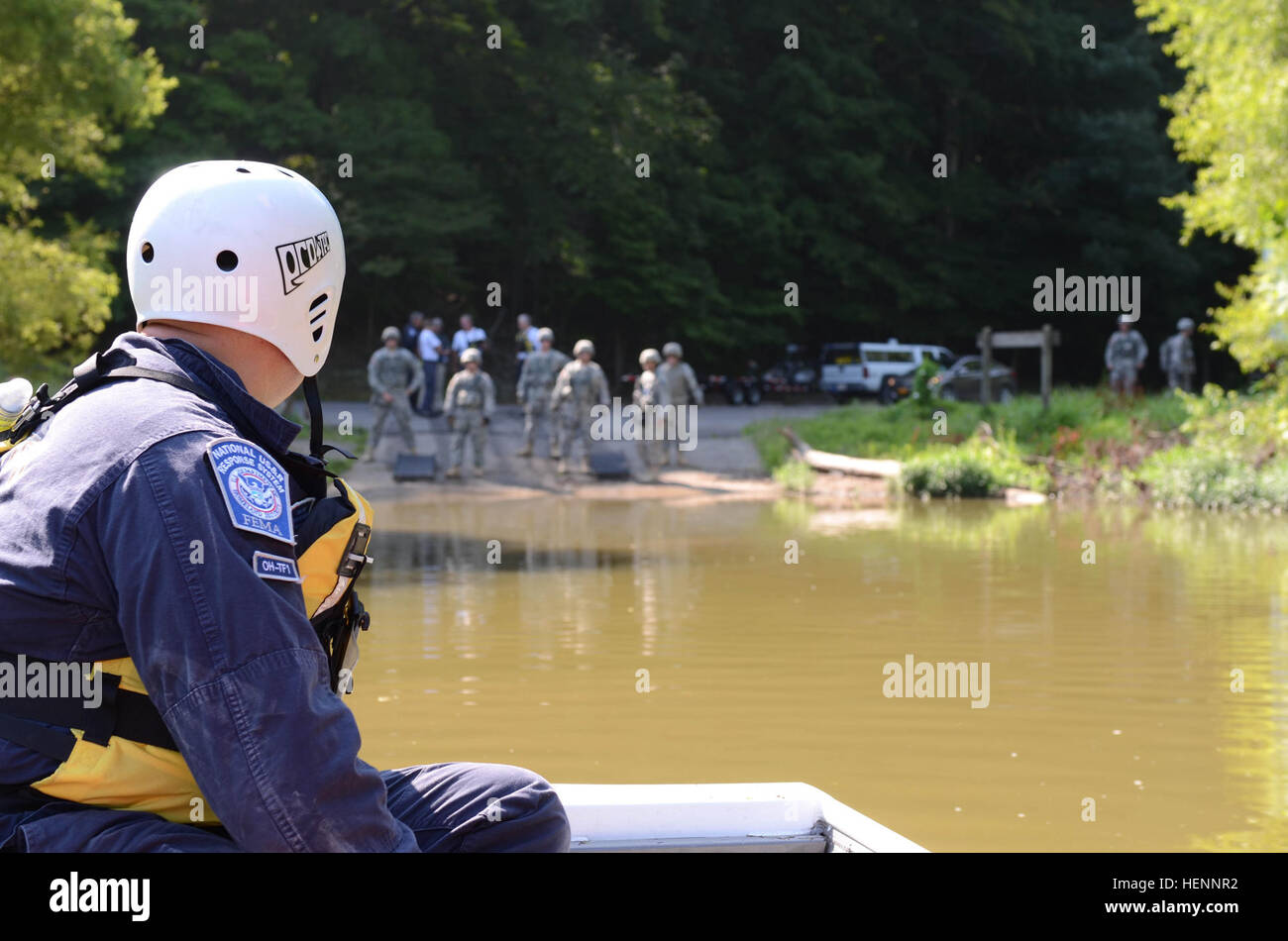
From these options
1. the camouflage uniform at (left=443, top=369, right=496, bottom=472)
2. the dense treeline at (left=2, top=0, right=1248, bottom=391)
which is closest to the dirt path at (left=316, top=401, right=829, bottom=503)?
the camouflage uniform at (left=443, top=369, right=496, bottom=472)

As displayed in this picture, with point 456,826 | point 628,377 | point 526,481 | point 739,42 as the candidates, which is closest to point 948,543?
point 526,481

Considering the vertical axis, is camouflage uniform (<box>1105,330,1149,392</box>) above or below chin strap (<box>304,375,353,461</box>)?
above

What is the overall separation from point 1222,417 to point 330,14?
2511 cm

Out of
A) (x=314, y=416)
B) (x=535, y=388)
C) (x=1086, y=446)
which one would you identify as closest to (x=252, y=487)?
(x=314, y=416)

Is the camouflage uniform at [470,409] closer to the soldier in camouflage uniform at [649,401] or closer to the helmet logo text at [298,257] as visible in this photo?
the soldier in camouflage uniform at [649,401]

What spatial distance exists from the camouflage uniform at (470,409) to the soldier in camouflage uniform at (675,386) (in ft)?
9.87

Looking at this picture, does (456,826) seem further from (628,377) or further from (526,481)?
(628,377)

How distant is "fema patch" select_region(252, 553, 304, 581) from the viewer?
2309 mm

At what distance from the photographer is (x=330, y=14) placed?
38.2 meters

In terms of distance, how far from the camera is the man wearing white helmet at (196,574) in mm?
2266

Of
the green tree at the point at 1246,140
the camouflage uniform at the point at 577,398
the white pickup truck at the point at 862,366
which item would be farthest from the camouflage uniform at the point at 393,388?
the white pickup truck at the point at 862,366

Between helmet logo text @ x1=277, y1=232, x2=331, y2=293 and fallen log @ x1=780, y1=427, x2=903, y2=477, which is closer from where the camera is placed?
helmet logo text @ x1=277, y1=232, x2=331, y2=293

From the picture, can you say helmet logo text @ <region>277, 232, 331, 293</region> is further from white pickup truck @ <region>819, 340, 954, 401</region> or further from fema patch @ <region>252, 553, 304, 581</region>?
white pickup truck @ <region>819, 340, 954, 401</region>

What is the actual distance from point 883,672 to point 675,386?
1734cm
